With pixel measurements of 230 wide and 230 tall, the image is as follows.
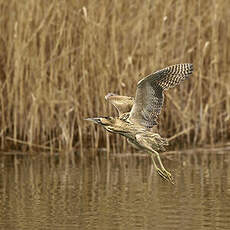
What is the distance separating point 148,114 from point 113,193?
144 cm

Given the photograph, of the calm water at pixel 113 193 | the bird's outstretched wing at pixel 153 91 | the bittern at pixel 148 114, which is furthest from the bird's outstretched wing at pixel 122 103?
the calm water at pixel 113 193

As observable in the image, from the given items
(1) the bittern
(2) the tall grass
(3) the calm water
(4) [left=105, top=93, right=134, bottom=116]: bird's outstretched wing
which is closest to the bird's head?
(1) the bittern

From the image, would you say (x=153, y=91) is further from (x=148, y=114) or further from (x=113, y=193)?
(x=113, y=193)

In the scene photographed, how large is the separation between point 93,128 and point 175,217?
3284mm

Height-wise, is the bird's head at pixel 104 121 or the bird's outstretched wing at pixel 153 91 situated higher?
the bird's outstretched wing at pixel 153 91

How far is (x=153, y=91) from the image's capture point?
6.22 meters

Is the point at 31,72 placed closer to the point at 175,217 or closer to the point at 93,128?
the point at 93,128

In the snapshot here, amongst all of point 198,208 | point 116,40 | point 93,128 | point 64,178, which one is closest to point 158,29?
point 116,40

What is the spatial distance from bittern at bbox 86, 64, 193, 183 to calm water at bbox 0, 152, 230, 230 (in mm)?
451

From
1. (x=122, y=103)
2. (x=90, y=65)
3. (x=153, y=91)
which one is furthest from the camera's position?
(x=90, y=65)

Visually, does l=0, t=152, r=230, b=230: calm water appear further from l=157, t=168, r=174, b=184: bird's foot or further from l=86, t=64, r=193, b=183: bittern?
l=86, t=64, r=193, b=183: bittern

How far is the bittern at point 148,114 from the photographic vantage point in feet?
20.2

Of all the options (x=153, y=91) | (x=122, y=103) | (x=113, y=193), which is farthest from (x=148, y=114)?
(x=113, y=193)

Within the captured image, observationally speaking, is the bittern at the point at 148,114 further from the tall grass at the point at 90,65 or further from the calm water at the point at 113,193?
the tall grass at the point at 90,65
